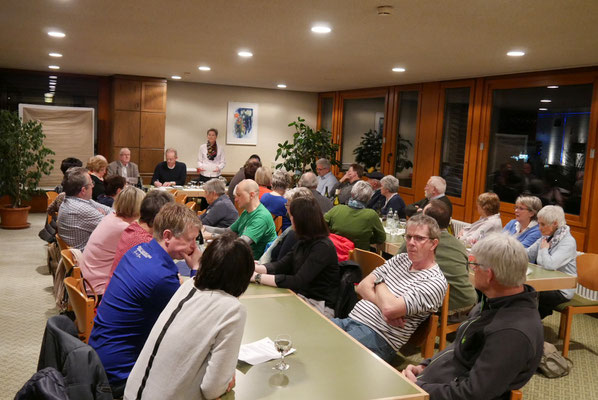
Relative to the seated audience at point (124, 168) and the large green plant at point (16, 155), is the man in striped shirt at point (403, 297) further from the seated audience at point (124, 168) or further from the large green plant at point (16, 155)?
the large green plant at point (16, 155)

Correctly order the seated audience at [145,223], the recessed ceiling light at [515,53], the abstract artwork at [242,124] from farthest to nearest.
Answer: the abstract artwork at [242,124] → the recessed ceiling light at [515,53] → the seated audience at [145,223]

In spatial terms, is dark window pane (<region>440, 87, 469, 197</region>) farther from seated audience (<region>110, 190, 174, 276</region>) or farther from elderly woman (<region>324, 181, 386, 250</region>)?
seated audience (<region>110, 190, 174, 276</region>)

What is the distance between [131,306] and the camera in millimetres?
2359

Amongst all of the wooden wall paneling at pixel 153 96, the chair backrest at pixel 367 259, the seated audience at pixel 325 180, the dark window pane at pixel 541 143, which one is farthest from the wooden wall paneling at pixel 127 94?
the chair backrest at pixel 367 259

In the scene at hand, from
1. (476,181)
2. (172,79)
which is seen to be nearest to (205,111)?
(172,79)

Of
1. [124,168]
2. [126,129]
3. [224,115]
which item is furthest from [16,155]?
[224,115]

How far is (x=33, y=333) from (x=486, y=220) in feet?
15.0

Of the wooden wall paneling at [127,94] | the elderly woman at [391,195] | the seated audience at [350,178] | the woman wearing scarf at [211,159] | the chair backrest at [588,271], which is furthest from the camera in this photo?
the wooden wall paneling at [127,94]

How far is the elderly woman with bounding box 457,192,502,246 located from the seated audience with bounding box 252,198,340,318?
2.58m

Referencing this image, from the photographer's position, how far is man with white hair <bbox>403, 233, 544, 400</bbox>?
2045 millimetres

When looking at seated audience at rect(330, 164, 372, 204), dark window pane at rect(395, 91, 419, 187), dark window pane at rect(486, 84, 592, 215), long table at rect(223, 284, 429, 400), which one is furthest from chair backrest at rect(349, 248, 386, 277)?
dark window pane at rect(395, 91, 419, 187)

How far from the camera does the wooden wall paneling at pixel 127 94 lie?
10.6m

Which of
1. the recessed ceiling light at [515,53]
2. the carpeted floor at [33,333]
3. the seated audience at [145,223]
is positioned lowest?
the carpeted floor at [33,333]

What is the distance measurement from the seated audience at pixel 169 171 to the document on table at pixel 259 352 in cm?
714
